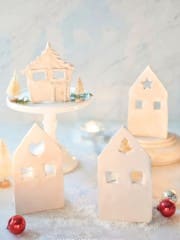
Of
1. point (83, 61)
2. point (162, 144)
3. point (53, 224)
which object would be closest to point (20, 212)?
point (53, 224)

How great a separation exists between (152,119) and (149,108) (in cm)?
4

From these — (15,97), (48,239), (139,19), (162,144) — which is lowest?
(48,239)

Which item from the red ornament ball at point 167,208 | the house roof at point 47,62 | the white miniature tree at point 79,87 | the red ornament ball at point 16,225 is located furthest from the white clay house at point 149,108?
the red ornament ball at point 16,225

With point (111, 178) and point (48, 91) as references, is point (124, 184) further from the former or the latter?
point (48, 91)

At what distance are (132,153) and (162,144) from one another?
459mm

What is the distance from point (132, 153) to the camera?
1055 mm

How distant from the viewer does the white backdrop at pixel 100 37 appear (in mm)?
1880

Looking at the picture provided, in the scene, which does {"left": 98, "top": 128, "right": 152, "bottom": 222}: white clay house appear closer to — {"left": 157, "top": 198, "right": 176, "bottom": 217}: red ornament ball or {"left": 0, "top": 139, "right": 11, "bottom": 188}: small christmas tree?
{"left": 157, "top": 198, "right": 176, "bottom": 217}: red ornament ball

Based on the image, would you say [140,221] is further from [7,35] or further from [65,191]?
[7,35]

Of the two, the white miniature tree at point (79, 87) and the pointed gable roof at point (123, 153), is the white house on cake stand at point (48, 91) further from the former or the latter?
the pointed gable roof at point (123, 153)

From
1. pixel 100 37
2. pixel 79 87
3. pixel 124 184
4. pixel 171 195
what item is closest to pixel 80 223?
pixel 124 184

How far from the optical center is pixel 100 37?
192 cm

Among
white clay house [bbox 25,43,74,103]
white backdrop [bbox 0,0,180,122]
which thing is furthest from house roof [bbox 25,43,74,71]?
white backdrop [bbox 0,0,180,122]

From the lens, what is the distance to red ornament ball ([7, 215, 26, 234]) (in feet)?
3.36
